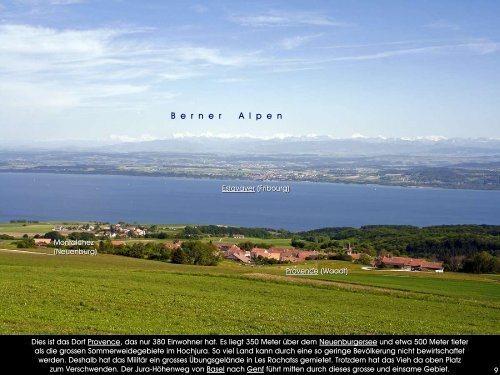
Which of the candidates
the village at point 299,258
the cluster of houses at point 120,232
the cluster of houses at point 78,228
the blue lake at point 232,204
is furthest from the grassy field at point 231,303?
the blue lake at point 232,204

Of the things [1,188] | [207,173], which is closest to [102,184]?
[1,188]

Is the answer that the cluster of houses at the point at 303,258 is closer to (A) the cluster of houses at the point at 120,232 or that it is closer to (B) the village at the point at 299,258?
(B) the village at the point at 299,258

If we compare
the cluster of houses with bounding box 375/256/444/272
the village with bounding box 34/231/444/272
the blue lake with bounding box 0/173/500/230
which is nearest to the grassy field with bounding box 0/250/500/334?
the cluster of houses with bounding box 375/256/444/272

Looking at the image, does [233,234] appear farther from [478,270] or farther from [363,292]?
[363,292]

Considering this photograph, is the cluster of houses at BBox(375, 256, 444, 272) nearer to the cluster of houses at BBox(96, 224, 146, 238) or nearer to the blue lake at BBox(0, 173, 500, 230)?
the cluster of houses at BBox(96, 224, 146, 238)

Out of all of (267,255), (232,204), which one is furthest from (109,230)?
(232,204)

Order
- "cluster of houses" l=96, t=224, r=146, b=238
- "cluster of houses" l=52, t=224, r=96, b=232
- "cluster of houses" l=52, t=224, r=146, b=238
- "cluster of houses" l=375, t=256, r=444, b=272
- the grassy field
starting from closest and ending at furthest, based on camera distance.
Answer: the grassy field < "cluster of houses" l=375, t=256, r=444, b=272 < "cluster of houses" l=96, t=224, r=146, b=238 < "cluster of houses" l=52, t=224, r=146, b=238 < "cluster of houses" l=52, t=224, r=96, b=232

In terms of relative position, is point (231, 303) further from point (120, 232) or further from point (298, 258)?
point (120, 232)
